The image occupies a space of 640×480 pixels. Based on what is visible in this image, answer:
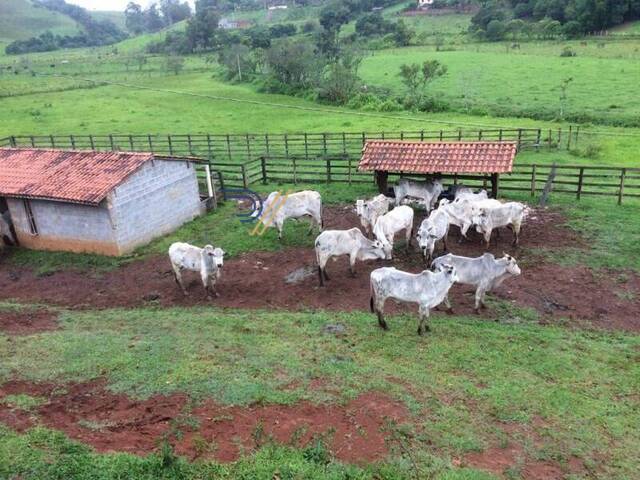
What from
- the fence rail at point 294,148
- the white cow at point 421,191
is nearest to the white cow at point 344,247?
the white cow at point 421,191

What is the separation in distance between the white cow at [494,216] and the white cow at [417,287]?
189 inches

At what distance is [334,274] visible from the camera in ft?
47.0

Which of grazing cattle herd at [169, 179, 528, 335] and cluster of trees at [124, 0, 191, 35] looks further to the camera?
cluster of trees at [124, 0, 191, 35]

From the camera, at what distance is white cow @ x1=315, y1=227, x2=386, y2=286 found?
1359 centimetres

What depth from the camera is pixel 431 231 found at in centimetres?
1410

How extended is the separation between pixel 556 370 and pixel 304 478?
513 centimetres

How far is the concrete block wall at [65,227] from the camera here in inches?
642

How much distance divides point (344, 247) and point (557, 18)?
7133 cm

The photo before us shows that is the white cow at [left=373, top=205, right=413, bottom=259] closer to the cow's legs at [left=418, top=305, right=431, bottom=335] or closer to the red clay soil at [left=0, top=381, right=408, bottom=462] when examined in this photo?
the cow's legs at [left=418, top=305, right=431, bottom=335]

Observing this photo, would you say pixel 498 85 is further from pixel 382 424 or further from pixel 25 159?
pixel 382 424

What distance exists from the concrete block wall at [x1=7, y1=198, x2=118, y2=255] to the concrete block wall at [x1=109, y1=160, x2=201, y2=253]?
16.7 inches

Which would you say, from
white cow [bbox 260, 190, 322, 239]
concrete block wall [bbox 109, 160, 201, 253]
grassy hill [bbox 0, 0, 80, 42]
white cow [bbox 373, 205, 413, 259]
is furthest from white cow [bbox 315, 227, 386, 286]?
grassy hill [bbox 0, 0, 80, 42]

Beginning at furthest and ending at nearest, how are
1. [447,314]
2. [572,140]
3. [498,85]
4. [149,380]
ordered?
[498,85], [572,140], [447,314], [149,380]

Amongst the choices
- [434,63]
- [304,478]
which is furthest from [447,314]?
[434,63]
